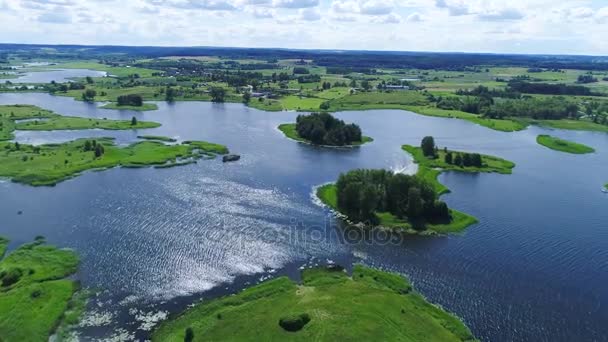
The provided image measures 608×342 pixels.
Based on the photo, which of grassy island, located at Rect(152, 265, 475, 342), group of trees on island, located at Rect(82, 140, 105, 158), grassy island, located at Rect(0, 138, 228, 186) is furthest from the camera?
group of trees on island, located at Rect(82, 140, 105, 158)

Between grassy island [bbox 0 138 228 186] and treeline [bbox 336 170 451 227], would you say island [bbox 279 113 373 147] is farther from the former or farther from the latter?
treeline [bbox 336 170 451 227]

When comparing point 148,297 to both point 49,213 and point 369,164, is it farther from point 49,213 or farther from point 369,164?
point 369,164

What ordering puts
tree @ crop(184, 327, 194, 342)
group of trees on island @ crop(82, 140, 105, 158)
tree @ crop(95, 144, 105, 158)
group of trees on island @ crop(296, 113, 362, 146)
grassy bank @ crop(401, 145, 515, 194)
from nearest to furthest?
tree @ crop(184, 327, 194, 342), grassy bank @ crop(401, 145, 515, 194), tree @ crop(95, 144, 105, 158), group of trees on island @ crop(82, 140, 105, 158), group of trees on island @ crop(296, 113, 362, 146)

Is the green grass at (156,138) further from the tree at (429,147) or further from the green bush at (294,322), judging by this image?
the green bush at (294,322)

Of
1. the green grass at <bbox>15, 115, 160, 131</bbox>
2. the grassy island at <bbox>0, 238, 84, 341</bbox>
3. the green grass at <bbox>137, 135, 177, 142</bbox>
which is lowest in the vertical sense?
the grassy island at <bbox>0, 238, 84, 341</bbox>

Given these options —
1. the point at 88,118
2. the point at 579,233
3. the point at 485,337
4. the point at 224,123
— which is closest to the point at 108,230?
the point at 485,337

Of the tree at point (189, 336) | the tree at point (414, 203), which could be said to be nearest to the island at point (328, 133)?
the tree at point (414, 203)

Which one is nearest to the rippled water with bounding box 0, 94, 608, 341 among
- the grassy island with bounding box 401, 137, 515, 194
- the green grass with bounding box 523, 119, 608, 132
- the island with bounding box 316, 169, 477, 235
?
the grassy island with bounding box 401, 137, 515, 194
